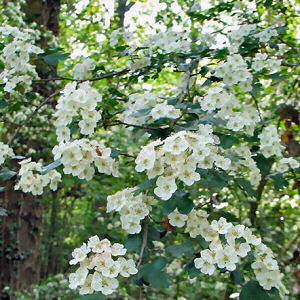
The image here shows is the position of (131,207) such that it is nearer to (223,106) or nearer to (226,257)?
(226,257)

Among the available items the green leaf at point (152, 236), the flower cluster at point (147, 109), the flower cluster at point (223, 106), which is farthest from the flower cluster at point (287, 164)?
the green leaf at point (152, 236)

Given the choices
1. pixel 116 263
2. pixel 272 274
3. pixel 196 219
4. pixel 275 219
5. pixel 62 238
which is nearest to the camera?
pixel 116 263

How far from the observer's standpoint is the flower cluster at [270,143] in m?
1.91

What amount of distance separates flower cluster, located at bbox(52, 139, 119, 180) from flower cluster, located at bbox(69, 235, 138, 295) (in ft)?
0.92

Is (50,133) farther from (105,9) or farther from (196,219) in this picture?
(196,219)

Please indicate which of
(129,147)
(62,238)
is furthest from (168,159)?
(62,238)

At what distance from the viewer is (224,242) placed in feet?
4.48

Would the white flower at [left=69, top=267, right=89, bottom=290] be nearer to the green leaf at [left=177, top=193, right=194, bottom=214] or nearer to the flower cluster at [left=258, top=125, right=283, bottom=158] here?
the green leaf at [left=177, top=193, right=194, bottom=214]

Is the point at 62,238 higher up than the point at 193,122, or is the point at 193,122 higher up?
the point at 193,122

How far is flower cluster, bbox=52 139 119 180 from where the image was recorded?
58.4 inches

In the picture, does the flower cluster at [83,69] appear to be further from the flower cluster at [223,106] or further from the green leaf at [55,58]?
the flower cluster at [223,106]

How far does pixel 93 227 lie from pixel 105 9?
2343 mm

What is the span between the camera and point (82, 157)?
150 cm

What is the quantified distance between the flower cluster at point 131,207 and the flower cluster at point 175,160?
A: 5.1 inches
